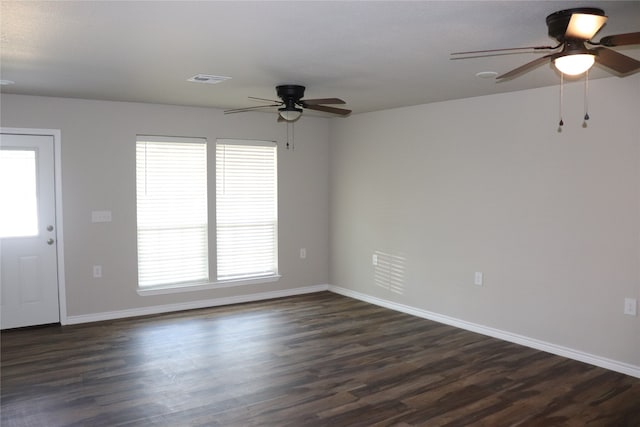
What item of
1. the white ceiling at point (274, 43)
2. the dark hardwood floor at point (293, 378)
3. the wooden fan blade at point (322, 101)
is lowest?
the dark hardwood floor at point (293, 378)

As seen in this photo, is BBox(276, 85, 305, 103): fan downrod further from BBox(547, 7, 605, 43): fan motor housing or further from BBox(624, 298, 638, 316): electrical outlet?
BBox(624, 298, 638, 316): electrical outlet

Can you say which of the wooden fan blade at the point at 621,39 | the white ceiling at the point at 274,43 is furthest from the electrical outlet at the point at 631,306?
the wooden fan blade at the point at 621,39

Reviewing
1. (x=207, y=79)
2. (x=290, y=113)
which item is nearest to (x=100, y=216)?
(x=207, y=79)

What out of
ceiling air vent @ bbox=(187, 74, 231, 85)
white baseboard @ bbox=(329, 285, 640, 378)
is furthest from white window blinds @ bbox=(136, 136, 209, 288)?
white baseboard @ bbox=(329, 285, 640, 378)

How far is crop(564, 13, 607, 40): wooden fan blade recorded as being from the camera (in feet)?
8.00

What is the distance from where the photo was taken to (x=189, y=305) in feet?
20.2

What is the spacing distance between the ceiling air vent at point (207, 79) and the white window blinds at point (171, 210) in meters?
1.69

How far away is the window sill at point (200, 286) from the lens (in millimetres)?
5941

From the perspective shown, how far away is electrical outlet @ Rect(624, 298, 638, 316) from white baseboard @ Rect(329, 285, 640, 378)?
0.43 metres

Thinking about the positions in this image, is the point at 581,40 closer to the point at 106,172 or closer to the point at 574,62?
the point at 574,62

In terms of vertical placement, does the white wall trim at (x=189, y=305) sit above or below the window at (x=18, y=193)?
below

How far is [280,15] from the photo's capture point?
2.68 meters

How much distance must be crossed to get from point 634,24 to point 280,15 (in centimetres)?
201

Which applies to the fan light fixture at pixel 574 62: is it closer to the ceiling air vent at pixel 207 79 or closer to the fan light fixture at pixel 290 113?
the fan light fixture at pixel 290 113
